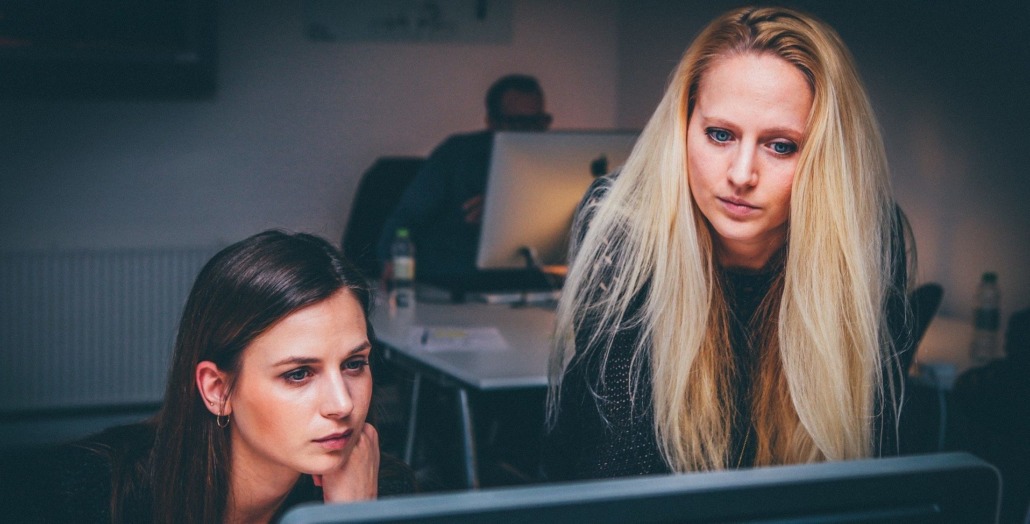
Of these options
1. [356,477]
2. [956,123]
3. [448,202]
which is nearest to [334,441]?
[356,477]

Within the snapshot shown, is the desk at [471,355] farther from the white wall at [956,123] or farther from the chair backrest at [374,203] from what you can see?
the white wall at [956,123]

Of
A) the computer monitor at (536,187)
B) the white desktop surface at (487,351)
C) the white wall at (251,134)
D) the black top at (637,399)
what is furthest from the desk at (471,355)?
the white wall at (251,134)

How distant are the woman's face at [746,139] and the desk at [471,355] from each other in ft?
2.93

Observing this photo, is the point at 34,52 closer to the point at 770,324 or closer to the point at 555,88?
the point at 555,88

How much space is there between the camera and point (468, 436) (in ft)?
7.52

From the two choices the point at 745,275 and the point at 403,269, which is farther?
the point at 403,269

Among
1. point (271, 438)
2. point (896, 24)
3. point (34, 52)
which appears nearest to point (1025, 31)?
point (896, 24)

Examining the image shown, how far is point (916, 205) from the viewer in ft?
9.63

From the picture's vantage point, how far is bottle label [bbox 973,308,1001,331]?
2.52 metres

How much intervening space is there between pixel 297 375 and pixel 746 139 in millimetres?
574

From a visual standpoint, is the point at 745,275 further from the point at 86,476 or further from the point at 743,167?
the point at 86,476

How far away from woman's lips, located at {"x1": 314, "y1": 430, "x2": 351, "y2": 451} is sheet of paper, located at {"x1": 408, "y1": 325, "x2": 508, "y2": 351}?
3.93 feet

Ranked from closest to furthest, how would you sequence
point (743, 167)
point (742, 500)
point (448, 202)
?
point (742, 500) → point (743, 167) → point (448, 202)

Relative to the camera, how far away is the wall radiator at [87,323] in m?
4.02
